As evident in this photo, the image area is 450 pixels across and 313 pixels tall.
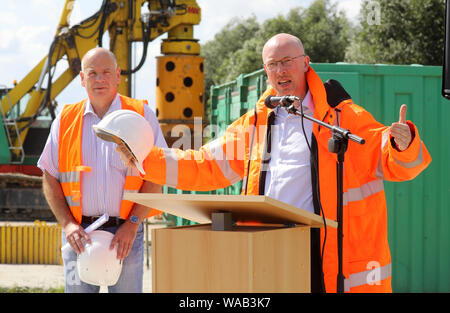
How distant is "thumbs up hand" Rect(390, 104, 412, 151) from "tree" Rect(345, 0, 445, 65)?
70.5 feet

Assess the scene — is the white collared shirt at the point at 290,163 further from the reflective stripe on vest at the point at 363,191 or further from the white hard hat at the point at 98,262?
the white hard hat at the point at 98,262

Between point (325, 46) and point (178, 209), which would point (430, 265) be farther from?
Answer: point (325, 46)

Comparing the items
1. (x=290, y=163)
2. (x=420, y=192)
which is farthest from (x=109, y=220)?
(x=420, y=192)

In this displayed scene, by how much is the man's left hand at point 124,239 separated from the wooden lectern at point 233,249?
1.22 meters

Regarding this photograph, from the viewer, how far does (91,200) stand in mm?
4035

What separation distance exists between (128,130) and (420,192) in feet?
15.6

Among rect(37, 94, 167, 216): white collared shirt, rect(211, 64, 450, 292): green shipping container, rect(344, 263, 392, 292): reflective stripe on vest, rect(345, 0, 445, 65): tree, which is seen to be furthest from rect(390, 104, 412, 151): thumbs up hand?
rect(345, 0, 445, 65): tree

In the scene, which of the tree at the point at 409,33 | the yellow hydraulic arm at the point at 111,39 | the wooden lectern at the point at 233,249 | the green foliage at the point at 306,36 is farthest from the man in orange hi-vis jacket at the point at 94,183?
the green foliage at the point at 306,36

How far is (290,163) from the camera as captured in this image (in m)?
3.41

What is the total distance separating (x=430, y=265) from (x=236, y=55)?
35.1 metres

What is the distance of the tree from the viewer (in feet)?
78.8

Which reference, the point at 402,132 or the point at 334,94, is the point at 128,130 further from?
the point at 402,132

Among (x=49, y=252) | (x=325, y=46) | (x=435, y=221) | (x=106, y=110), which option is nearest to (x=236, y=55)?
(x=325, y=46)

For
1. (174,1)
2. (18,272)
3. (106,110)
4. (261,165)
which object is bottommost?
(18,272)
